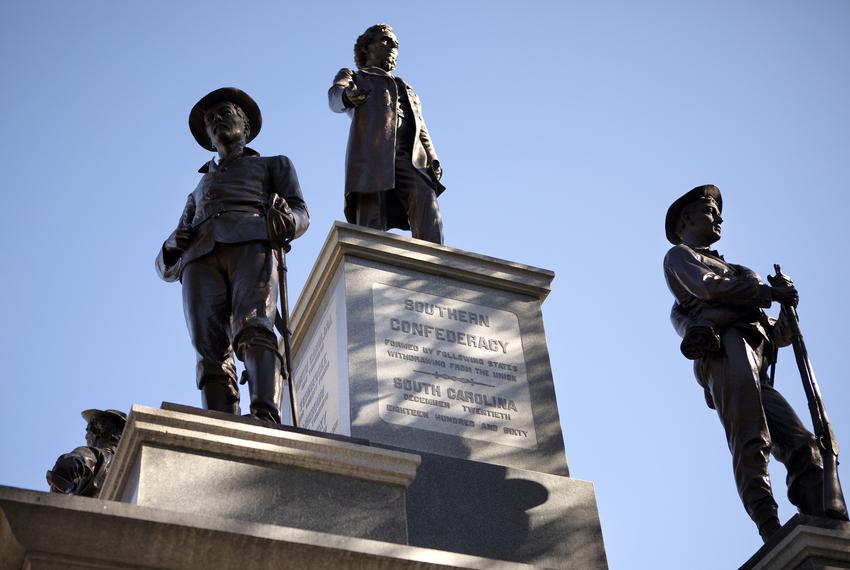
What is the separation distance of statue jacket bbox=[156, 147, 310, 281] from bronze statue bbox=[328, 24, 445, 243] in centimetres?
218

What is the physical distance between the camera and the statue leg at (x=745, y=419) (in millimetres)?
8773

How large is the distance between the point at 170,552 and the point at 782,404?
4768mm

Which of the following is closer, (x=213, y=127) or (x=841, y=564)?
(x=841, y=564)

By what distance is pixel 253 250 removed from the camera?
27.6 feet

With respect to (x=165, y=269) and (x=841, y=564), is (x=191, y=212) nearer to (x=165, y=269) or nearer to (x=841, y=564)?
(x=165, y=269)

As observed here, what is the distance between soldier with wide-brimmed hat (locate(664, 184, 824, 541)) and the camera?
29.1ft

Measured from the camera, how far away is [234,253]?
8445 mm

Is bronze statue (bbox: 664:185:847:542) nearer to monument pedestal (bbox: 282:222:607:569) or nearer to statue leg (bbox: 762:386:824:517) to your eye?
statue leg (bbox: 762:386:824:517)

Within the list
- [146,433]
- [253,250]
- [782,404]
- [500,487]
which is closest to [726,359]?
[782,404]

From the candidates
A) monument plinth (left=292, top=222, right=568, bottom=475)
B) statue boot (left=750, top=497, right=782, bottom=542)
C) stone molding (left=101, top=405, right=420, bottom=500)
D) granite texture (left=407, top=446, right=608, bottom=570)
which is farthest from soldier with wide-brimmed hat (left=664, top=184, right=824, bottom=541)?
stone molding (left=101, top=405, right=420, bottom=500)

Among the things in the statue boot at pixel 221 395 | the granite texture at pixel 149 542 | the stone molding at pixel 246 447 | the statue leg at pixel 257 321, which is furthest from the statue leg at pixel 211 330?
the granite texture at pixel 149 542

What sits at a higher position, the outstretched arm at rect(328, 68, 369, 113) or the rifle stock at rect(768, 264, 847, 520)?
the outstretched arm at rect(328, 68, 369, 113)

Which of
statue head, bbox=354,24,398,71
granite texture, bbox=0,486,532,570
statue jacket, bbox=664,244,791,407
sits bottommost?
granite texture, bbox=0,486,532,570

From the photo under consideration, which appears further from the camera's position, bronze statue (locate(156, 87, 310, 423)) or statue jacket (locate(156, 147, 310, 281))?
statue jacket (locate(156, 147, 310, 281))
